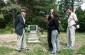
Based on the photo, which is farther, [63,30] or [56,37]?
[63,30]

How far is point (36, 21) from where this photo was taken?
26.5 m

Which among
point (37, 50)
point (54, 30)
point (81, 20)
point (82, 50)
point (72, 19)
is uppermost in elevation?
point (72, 19)

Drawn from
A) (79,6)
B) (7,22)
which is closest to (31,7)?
(7,22)

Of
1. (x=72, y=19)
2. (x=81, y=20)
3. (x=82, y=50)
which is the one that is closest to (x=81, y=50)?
(x=82, y=50)

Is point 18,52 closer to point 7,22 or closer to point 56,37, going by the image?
point 56,37

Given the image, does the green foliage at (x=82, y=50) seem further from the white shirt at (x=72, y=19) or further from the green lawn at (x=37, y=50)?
the white shirt at (x=72, y=19)

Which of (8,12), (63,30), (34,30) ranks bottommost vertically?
(63,30)

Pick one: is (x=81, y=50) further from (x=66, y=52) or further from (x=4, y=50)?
(x=4, y=50)

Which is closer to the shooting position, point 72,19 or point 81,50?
point 81,50

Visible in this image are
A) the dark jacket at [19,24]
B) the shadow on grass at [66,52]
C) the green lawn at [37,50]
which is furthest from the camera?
the shadow on grass at [66,52]

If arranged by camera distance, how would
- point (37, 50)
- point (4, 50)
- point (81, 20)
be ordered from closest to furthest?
point (4, 50)
point (37, 50)
point (81, 20)

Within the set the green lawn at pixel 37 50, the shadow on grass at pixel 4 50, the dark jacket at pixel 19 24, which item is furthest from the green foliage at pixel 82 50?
the shadow on grass at pixel 4 50

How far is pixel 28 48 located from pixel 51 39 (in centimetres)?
109

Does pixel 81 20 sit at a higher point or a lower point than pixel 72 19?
lower
